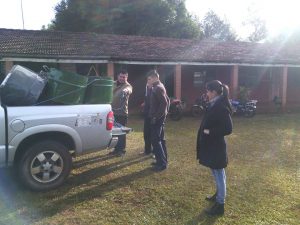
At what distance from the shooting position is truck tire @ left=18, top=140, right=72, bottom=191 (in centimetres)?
515

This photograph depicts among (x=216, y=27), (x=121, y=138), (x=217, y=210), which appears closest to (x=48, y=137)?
(x=121, y=138)

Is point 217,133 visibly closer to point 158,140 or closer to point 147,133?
point 158,140

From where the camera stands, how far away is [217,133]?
4562 mm

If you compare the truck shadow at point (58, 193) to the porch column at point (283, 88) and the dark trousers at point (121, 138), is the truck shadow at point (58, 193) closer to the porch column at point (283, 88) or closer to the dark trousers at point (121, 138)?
the dark trousers at point (121, 138)

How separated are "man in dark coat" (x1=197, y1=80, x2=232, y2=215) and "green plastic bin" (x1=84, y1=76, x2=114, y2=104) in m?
1.94

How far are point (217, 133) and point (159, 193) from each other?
1.50 meters

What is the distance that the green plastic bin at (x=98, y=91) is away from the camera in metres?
5.82

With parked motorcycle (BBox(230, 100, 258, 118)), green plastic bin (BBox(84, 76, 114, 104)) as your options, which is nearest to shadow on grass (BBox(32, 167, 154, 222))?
green plastic bin (BBox(84, 76, 114, 104))

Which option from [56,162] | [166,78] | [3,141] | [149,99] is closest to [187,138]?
[149,99]

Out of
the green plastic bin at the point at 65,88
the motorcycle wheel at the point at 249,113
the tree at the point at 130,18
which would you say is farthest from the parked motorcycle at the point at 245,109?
the tree at the point at 130,18

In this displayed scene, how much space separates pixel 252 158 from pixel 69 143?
4.17 m

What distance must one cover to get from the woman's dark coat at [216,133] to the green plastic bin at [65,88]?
202 centimetres

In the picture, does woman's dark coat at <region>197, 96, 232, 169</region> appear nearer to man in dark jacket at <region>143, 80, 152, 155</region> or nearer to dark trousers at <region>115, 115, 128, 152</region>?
man in dark jacket at <region>143, 80, 152, 155</region>

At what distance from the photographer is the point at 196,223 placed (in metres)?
4.49
